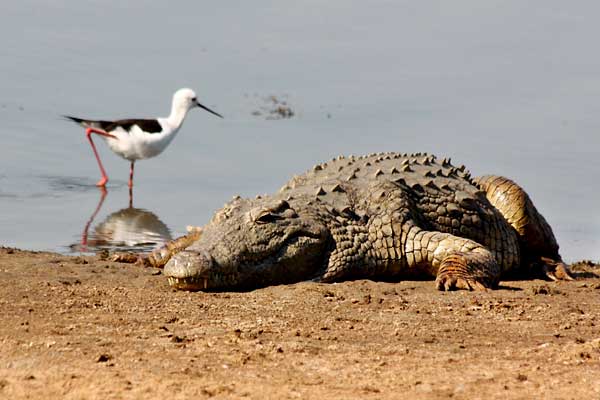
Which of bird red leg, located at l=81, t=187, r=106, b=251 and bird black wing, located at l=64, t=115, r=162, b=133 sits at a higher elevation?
bird black wing, located at l=64, t=115, r=162, b=133

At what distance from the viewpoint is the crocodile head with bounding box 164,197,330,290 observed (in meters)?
7.71

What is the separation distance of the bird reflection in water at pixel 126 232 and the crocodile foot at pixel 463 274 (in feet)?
11.3

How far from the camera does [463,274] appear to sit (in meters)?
8.13

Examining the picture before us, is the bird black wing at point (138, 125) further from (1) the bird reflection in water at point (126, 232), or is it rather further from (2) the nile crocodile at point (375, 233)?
(2) the nile crocodile at point (375, 233)

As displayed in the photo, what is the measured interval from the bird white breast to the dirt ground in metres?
7.41

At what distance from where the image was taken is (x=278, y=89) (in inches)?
818

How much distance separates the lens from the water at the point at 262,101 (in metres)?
13.3

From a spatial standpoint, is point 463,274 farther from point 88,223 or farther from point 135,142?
point 135,142

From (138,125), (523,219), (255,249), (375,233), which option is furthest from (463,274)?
(138,125)

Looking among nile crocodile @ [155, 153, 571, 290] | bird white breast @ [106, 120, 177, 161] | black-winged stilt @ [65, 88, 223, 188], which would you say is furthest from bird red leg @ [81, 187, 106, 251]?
nile crocodile @ [155, 153, 571, 290]

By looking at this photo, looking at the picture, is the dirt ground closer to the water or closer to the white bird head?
the water

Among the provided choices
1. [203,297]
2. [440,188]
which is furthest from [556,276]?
[203,297]

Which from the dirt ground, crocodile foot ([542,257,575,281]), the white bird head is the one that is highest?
the white bird head

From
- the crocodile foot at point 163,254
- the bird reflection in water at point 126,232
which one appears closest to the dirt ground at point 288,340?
the crocodile foot at point 163,254
